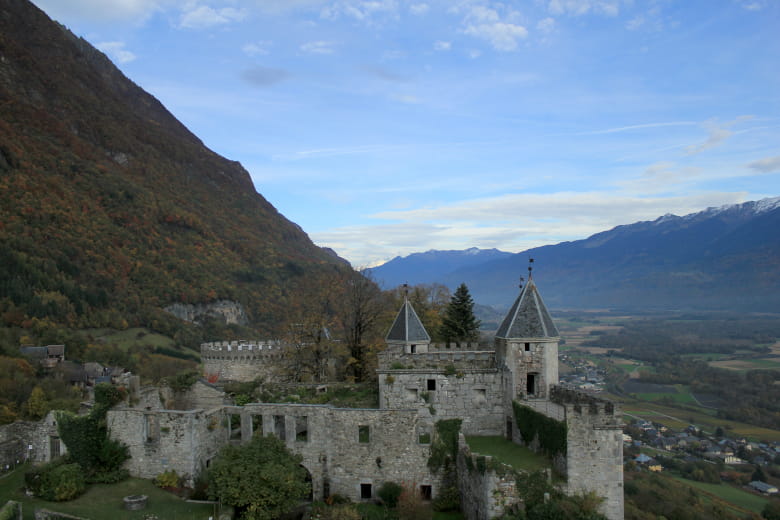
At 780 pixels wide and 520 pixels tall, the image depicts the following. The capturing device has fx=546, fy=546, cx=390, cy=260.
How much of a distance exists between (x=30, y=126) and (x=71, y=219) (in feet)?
80.2

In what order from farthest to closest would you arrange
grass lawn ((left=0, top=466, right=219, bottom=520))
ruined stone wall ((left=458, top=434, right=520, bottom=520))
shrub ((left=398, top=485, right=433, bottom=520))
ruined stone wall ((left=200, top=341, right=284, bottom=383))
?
ruined stone wall ((left=200, top=341, right=284, bottom=383)), shrub ((left=398, top=485, right=433, bottom=520)), grass lawn ((left=0, top=466, right=219, bottom=520)), ruined stone wall ((left=458, top=434, right=520, bottom=520))

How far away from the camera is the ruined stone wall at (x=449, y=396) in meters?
25.4

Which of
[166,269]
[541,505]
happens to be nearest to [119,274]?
[166,269]

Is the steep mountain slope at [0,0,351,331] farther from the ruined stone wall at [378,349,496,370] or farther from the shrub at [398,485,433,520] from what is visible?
the shrub at [398,485,433,520]

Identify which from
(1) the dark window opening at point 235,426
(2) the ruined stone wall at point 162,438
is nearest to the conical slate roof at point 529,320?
(1) the dark window opening at point 235,426

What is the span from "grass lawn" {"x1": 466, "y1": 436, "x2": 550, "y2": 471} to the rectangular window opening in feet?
23.7

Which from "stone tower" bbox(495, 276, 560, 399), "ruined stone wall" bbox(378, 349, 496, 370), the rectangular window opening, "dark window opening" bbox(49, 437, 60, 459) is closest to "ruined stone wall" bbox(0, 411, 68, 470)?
"dark window opening" bbox(49, 437, 60, 459)

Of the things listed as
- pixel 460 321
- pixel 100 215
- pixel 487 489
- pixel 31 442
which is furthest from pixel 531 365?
pixel 100 215

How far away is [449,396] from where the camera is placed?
25.4 metres

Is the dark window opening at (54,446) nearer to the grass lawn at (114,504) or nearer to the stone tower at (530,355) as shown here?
the grass lawn at (114,504)

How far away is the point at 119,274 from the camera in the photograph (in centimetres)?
8619

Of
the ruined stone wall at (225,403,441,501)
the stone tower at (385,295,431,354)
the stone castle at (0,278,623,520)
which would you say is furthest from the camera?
the stone tower at (385,295,431,354)

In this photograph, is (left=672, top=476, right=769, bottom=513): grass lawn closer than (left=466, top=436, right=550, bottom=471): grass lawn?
No

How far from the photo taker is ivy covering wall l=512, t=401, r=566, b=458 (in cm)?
2081
